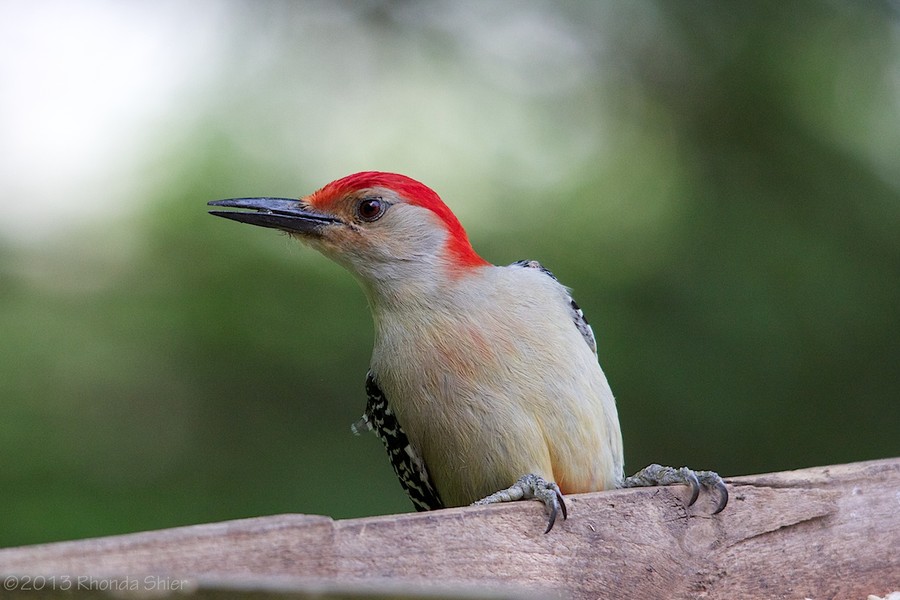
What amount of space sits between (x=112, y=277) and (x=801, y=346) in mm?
4309

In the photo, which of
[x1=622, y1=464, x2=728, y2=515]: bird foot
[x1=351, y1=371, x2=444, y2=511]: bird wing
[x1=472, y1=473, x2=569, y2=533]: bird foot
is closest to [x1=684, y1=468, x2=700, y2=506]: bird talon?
[x1=622, y1=464, x2=728, y2=515]: bird foot

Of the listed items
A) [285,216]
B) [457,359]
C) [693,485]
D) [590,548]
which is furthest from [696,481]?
Result: [285,216]

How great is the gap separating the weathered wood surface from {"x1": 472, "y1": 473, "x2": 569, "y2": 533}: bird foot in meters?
0.04

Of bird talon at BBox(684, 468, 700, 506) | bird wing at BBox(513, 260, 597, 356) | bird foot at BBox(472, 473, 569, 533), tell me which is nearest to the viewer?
bird foot at BBox(472, 473, 569, 533)

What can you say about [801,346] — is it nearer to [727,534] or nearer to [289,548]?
[727,534]

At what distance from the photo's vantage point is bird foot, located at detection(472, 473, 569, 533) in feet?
8.68

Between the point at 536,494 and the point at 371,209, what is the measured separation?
52.8 inches

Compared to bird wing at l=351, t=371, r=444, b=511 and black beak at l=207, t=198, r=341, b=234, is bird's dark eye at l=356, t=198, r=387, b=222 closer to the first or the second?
black beak at l=207, t=198, r=341, b=234

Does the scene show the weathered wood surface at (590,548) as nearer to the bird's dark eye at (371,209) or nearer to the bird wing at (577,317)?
the bird wing at (577,317)

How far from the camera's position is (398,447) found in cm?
359

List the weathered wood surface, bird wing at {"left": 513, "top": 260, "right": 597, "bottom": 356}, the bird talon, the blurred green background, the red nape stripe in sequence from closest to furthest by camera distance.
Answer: the weathered wood surface → the bird talon → the red nape stripe → bird wing at {"left": 513, "top": 260, "right": 597, "bottom": 356} → the blurred green background

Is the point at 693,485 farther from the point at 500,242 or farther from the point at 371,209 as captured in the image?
the point at 500,242

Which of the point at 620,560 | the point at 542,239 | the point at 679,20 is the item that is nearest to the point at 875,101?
the point at 679,20

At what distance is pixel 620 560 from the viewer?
8.74ft
